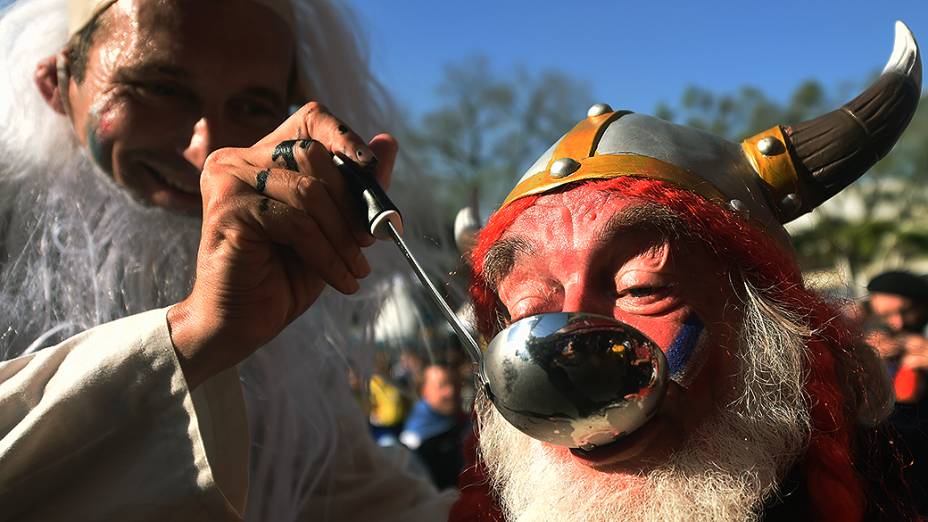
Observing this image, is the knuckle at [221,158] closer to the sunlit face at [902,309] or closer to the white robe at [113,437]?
the white robe at [113,437]

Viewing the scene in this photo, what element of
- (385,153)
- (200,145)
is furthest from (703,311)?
(200,145)

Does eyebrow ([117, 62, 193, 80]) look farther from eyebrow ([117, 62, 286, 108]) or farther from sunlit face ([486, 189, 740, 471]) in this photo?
sunlit face ([486, 189, 740, 471])

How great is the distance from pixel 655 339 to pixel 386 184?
471 millimetres

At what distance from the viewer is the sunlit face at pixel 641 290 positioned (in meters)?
1.28

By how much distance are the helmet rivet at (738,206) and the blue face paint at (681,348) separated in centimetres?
21

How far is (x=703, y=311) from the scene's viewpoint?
4.33 feet

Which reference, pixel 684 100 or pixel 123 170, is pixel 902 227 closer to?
pixel 684 100

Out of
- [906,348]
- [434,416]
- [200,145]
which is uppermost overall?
[200,145]

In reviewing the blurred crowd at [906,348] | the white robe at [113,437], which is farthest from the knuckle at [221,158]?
the blurred crowd at [906,348]

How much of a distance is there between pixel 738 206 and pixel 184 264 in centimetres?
116

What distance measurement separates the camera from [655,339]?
1.28 meters

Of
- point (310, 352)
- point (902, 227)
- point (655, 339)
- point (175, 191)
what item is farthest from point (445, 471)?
point (902, 227)

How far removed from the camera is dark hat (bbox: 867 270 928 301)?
3531 mm

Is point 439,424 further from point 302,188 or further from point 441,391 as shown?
point 302,188
